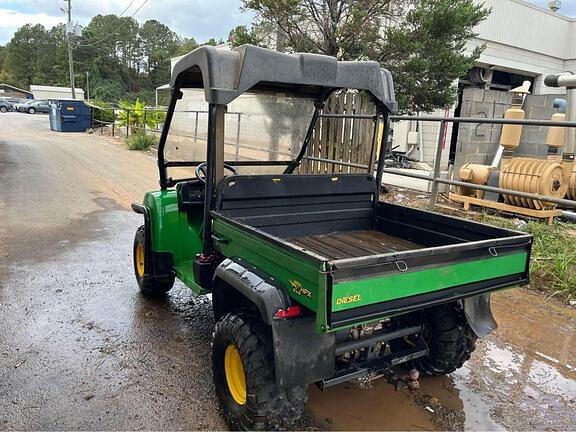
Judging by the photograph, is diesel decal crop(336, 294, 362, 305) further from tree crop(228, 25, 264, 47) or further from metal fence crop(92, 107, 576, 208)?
tree crop(228, 25, 264, 47)

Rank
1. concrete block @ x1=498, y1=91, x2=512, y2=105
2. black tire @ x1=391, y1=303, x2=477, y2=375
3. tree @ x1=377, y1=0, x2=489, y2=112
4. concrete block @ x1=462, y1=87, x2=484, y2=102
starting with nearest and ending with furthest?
black tire @ x1=391, y1=303, x2=477, y2=375 → tree @ x1=377, y1=0, x2=489, y2=112 → concrete block @ x1=462, y1=87, x2=484, y2=102 → concrete block @ x1=498, y1=91, x2=512, y2=105

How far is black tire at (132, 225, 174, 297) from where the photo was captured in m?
4.04

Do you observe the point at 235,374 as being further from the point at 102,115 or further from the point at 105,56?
the point at 105,56

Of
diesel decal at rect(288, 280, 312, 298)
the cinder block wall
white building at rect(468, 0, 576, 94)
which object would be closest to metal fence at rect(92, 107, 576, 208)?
the cinder block wall

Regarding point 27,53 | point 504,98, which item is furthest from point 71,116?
point 27,53

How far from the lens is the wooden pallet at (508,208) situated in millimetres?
6164

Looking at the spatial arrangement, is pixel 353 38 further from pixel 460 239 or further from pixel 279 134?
pixel 460 239

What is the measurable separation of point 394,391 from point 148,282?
7.28 feet

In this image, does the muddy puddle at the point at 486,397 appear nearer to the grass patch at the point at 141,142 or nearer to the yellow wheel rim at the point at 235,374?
the yellow wheel rim at the point at 235,374

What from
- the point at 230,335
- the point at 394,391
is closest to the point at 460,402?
the point at 394,391

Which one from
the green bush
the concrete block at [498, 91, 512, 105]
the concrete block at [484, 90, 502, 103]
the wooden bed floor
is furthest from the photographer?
the green bush

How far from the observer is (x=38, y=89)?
60.2 metres

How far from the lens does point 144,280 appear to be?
409 cm

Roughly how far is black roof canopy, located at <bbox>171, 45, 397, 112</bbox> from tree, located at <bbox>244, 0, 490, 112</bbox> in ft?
18.4
